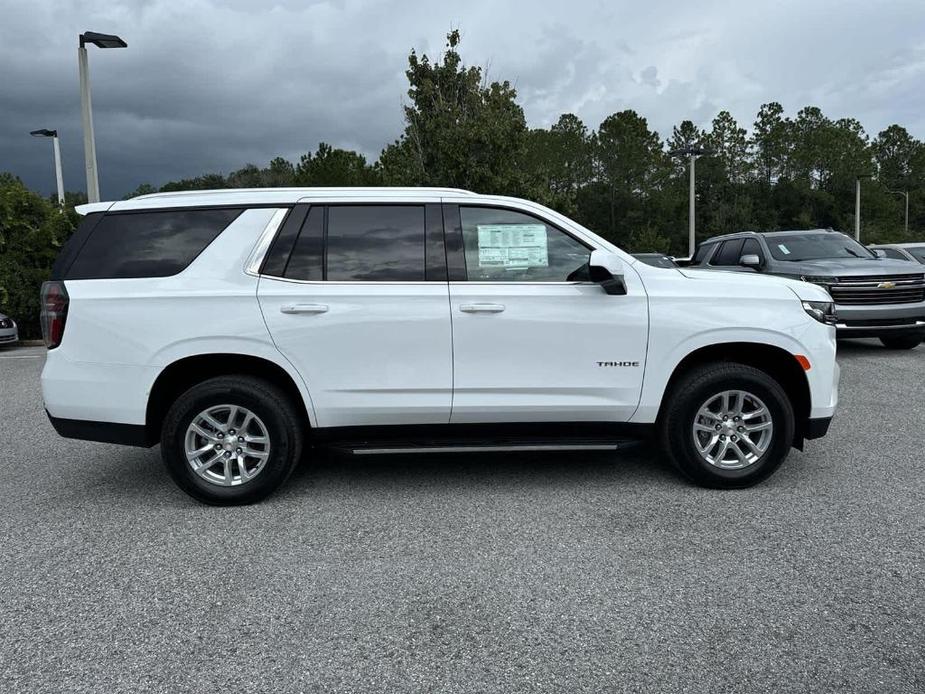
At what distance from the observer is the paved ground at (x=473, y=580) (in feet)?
8.90

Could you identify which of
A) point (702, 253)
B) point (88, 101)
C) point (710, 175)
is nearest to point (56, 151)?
point (88, 101)

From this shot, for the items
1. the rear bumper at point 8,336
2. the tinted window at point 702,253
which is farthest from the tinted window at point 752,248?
the rear bumper at point 8,336

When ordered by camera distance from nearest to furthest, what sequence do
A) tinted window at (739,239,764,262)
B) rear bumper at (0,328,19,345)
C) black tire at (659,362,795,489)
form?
black tire at (659,362,795,489) < tinted window at (739,239,764,262) < rear bumper at (0,328,19,345)

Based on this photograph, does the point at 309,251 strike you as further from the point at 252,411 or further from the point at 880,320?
the point at 880,320

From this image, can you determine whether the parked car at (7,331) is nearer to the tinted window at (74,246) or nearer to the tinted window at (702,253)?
the tinted window at (74,246)

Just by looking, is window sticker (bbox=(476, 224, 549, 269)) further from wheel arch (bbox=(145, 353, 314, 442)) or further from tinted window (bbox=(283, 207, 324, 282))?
wheel arch (bbox=(145, 353, 314, 442))

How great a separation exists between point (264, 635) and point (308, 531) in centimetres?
115

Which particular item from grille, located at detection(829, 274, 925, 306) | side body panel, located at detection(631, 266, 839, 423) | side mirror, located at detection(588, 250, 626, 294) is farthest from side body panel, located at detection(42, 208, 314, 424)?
grille, located at detection(829, 274, 925, 306)

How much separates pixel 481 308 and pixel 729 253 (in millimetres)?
9379

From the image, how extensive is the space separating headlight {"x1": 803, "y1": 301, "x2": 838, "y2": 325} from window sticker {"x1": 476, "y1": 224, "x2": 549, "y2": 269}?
65.3 inches

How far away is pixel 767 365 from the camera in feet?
15.8

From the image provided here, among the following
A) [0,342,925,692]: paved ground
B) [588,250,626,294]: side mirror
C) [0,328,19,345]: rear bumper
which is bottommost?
[0,342,925,692]: paved ground

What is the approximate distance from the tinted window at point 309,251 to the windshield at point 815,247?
8.91 meters

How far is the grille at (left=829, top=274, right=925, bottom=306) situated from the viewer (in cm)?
1017
